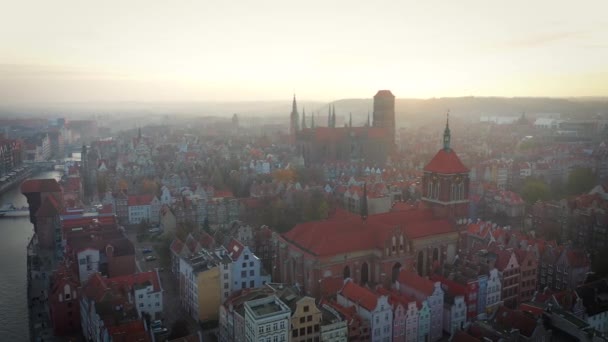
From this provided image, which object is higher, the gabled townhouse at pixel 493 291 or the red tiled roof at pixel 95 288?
the red tiled roof at pixel 95 288

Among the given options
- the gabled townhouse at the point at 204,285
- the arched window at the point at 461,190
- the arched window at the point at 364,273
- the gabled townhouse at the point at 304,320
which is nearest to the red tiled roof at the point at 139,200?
the gabled townhouse at the point at 204,285

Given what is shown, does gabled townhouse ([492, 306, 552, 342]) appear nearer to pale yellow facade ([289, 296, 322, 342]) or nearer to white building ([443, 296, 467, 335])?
white building ([443, 296, 467, 335])

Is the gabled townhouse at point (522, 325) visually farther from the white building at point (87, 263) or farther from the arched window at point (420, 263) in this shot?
the white building at point (87, 263)

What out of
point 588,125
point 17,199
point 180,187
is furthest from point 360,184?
point 17,199

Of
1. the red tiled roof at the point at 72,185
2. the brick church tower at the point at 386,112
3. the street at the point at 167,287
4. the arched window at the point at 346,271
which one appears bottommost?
the street at the point at 167,287

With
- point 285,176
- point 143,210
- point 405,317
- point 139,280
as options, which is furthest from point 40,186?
point 405,317
